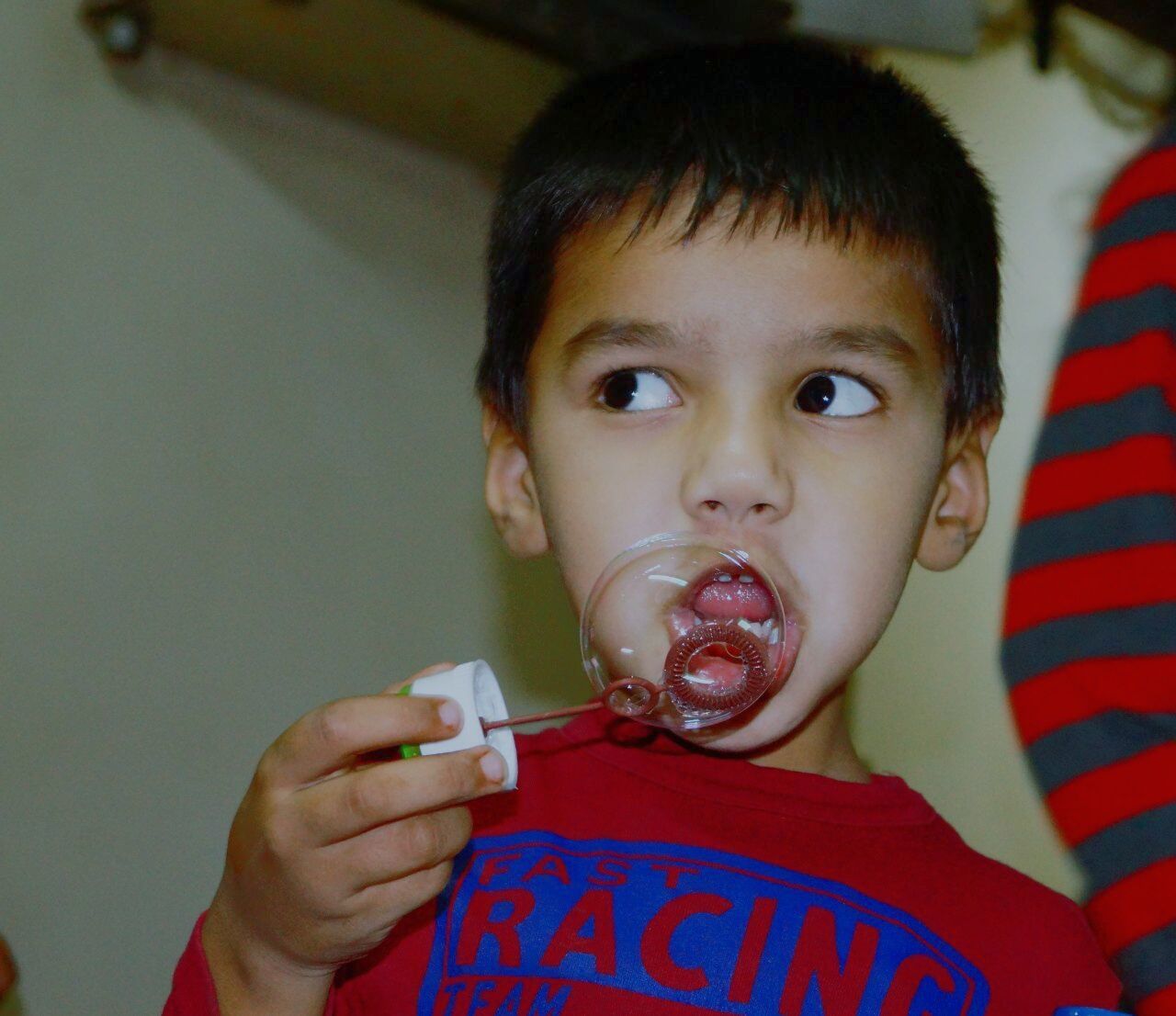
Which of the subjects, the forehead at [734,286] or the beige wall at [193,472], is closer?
the forehead at [734,286]

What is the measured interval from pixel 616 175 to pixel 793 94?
15 cm

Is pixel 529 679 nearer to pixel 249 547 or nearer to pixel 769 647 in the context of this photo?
pixel 249 547

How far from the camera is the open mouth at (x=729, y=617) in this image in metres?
0.76

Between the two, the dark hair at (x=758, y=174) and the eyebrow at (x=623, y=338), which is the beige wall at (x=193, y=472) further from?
the eyebrow at (x=623, y=338)

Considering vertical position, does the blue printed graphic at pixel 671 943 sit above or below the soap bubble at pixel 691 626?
below

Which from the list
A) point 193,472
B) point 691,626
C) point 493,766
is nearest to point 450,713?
point 493,766

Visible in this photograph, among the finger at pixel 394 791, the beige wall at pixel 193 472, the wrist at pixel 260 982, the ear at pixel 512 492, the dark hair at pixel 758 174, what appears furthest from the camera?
the beige wall at pixel 193 472

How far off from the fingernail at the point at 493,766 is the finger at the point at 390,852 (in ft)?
0.15

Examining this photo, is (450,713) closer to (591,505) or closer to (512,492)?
(591,505)

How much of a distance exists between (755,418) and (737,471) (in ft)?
0.13

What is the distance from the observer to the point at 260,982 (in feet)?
2.41

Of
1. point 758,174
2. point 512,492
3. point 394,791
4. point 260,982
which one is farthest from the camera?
point 512,492

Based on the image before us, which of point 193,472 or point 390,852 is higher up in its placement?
point 193,472

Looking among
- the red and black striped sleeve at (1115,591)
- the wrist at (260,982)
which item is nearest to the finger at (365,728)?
the wrist at (260,982)
